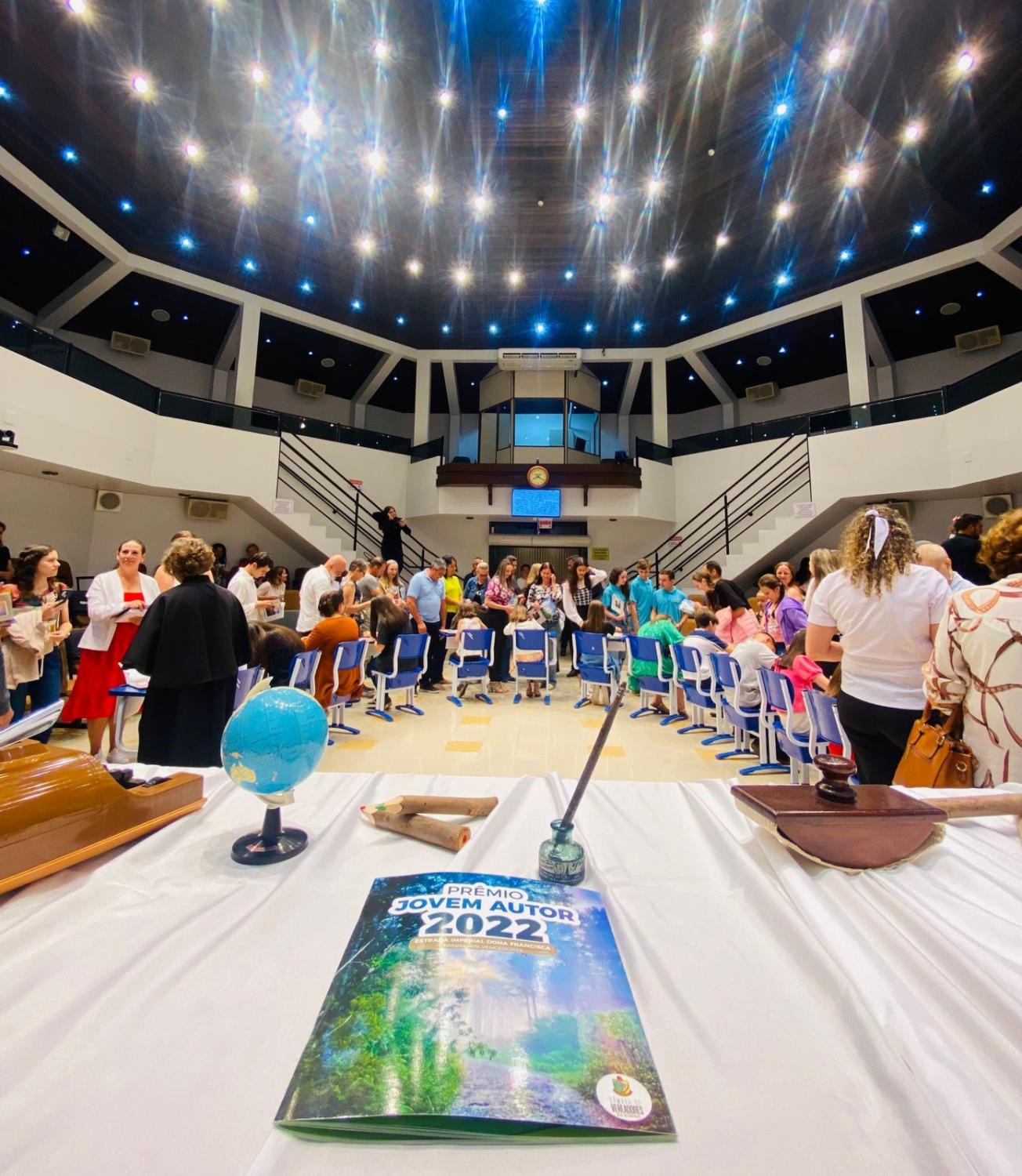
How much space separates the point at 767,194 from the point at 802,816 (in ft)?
31.4

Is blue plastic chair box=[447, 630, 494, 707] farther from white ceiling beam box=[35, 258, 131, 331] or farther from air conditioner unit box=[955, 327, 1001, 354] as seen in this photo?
air conditioner unit box=[955, 327, 1001, 354]

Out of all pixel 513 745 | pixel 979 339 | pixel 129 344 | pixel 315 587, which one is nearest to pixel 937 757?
pixel 513 745

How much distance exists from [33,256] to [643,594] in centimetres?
1101

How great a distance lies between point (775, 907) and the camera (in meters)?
0.68

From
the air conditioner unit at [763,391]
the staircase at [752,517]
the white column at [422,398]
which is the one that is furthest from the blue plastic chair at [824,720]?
the air conditioner unit at [763,391]

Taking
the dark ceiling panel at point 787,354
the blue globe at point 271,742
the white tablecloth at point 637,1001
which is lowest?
the white tablecloth at point 637,1001

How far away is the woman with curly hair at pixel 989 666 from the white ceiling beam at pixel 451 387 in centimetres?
1215

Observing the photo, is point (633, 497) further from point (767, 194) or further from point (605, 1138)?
point (605, 1138)

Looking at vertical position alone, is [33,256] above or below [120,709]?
above

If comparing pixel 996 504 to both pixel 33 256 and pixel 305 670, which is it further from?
pixel 33 256

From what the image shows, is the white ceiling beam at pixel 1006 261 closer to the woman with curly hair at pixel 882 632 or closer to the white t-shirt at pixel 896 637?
the woman with curly hair at pixel 882 632

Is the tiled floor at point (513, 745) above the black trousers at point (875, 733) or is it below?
below

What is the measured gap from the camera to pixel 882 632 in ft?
5.83

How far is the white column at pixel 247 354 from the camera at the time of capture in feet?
31.4
